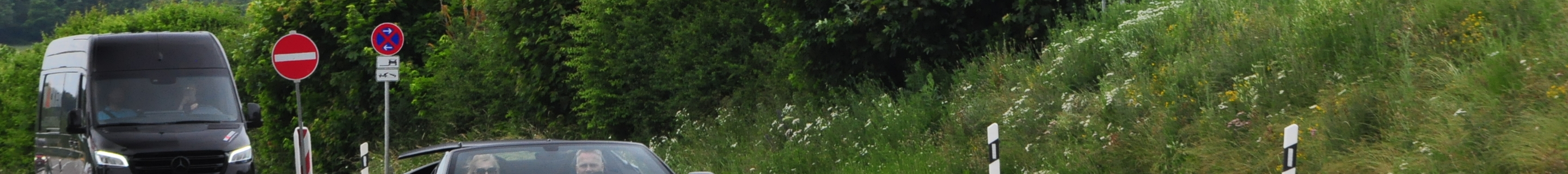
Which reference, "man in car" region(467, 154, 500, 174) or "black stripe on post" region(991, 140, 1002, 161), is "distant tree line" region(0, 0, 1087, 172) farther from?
"man in car" region(467, 154, 500, 174)

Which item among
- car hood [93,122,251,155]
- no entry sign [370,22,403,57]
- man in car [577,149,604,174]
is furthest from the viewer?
no entry sign [370,22,403,57]

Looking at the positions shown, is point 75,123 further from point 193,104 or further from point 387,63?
→ point 387,63

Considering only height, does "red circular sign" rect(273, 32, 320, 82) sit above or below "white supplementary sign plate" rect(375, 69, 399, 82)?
above

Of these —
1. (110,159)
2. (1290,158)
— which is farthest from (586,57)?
(1290,158)

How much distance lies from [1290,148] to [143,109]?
11083mm

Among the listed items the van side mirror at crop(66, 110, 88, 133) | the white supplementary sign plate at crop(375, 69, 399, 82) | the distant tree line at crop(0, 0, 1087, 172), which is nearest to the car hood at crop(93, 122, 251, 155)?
the van side mirror at crop(66, 110, 88, 133)

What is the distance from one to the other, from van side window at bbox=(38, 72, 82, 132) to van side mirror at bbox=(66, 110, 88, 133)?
0.06m

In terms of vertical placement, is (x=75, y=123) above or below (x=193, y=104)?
above

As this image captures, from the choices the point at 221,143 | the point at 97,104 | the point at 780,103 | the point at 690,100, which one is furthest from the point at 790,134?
the point at 97,104

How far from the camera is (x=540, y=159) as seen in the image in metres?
8.52

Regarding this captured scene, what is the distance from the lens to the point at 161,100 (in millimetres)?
15141

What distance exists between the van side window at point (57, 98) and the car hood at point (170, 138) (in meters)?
0.42

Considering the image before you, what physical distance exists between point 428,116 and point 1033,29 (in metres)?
14.9

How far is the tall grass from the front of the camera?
734 cm
